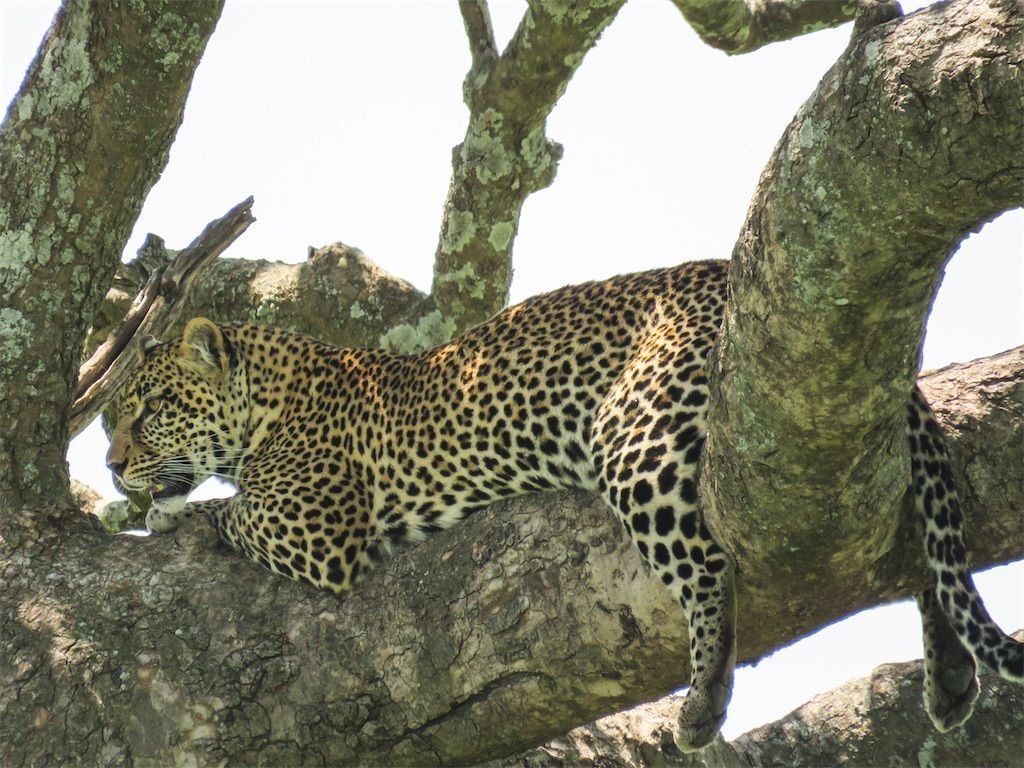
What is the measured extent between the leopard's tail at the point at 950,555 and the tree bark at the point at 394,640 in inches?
7.4

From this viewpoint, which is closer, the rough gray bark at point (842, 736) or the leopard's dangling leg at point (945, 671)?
the leopard's dangling leg at point (945, 671)

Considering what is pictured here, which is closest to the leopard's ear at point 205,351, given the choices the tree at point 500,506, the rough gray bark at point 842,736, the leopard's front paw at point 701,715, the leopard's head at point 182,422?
the leopard's head at point 182,422

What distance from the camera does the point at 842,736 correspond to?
7883 millimetres

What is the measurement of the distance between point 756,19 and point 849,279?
20.8ft

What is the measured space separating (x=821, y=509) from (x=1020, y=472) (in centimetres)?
118

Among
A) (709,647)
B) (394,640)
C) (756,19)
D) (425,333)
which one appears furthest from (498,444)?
(756,19)

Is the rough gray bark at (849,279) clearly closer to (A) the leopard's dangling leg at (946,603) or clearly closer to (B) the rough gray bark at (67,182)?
(A) the leopard's dangling leg at (946,603)

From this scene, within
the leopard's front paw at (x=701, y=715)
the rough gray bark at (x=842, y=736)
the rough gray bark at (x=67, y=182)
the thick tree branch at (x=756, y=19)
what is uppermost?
the thick tree branch at (x=756, y=19)

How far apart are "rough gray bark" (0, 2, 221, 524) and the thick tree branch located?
4258 mm

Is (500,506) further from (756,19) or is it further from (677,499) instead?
(756,19)

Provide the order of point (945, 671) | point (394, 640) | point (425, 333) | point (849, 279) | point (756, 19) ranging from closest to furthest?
1. point (849, 279)
2. point (945, 671)
3. point (394, 640)
4. point (425, 333)
5. point (756, 19)

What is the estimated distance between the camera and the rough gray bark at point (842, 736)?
7.44 m

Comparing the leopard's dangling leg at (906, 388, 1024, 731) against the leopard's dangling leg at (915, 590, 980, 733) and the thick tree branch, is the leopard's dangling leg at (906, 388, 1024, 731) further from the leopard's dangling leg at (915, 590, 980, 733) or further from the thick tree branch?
the thick tree branch

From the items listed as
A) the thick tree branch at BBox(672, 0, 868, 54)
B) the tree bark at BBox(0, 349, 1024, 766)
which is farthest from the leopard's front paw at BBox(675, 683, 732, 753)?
the thick tree branch at BBox(672, 0, 868, 54)
